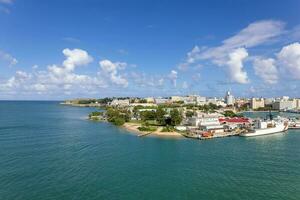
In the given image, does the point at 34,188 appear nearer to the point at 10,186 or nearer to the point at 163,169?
the point at 10,186

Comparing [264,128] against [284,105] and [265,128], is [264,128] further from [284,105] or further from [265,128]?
[284,105]

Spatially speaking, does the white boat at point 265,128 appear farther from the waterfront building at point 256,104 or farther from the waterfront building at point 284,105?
the waterfront building at point 284,105

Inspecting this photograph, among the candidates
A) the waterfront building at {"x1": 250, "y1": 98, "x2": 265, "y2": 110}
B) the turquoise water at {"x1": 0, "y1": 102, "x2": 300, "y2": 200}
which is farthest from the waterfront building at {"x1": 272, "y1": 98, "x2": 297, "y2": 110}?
the turquoise water at {"x1": 0, "y1": 102, "x2": 300, "y2": 200}

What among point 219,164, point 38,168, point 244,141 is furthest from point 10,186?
point 244,141

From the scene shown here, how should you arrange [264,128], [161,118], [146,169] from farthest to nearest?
[161,118] → [264,128] → [146,169]

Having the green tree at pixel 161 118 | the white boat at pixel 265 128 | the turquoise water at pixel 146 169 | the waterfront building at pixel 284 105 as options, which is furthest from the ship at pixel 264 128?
the waterfront building at pixel 284 105

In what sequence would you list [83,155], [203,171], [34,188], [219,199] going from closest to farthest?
[219,199]
[34,188]
[203,171]
[83,155]

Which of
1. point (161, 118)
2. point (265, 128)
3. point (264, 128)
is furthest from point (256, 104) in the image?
point (161, 118)
